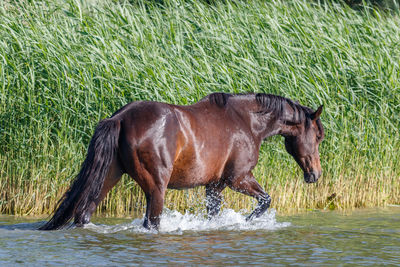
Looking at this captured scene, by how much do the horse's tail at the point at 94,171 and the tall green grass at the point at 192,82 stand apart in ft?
4.91

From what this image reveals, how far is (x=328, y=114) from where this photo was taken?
27.0 ft

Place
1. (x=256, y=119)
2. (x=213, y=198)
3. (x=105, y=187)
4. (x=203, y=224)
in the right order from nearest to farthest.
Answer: (x=105, y=187), (x=203, y=224), (x=213, y=198), (x=256, y=119)

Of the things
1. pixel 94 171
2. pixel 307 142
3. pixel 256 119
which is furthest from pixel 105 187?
pixel 307 142

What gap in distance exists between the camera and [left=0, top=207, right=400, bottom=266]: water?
4.99 metres

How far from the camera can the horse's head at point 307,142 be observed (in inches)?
274

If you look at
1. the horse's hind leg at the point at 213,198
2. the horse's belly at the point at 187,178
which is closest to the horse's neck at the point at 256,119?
the horse's hind leg at the point at 213,198

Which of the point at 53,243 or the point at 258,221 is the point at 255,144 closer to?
the point at 258,221

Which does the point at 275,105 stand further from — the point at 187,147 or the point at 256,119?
the point at 187,147

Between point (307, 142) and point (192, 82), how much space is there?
1608mm

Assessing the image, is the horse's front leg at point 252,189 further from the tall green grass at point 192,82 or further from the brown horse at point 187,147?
the tall green grass at point 192,82

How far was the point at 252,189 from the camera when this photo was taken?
657 centimetres

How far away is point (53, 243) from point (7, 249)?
39 cm

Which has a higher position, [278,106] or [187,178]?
[278,106]

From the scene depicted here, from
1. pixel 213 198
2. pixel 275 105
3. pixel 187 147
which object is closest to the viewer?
pixel 187 147
